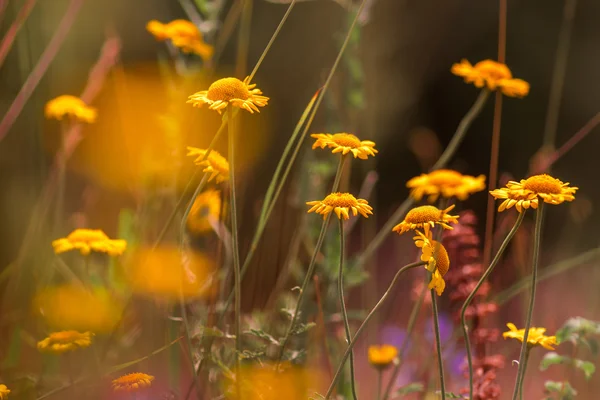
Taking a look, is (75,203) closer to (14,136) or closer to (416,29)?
(14,136)

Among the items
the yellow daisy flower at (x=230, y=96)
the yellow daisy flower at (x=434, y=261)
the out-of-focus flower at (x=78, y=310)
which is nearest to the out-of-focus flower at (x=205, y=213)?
the out-of-focus flower at (x=78, y=310)

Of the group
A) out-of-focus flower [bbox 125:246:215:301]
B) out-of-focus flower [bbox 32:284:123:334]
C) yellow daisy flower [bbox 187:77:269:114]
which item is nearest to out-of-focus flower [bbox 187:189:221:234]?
out-of-focus flower [bbox 125:246:215:301]

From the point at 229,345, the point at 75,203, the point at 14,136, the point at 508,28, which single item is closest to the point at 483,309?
the point at 229,345

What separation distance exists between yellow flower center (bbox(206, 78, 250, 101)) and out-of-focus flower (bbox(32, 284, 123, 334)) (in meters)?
0.34

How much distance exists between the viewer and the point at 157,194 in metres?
1.22

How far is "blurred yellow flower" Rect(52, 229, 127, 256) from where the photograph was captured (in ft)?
3.10

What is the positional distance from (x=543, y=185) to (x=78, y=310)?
605 mm

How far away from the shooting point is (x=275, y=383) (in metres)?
0.82

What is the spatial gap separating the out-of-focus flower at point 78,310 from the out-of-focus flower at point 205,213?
15cm

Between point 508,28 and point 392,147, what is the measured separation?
541 millimetres

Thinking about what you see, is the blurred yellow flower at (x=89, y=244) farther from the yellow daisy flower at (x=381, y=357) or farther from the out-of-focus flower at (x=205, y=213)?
the yellow daisy flower at (x=381, y=357)

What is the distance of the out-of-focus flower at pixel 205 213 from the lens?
98cm

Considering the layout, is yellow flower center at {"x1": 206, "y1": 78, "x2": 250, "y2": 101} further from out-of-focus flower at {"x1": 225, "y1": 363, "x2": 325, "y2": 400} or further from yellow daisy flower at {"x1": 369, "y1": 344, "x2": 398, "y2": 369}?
yellow daisy flower at {"x1": 369, "y1": 344, "x2": 398, "y2": 369}

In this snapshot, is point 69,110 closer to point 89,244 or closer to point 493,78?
point 89,244
